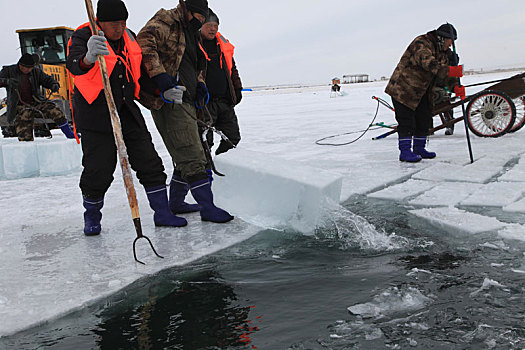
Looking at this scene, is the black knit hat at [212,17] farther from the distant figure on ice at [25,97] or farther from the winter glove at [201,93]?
the distant figure on ice at [25,97]

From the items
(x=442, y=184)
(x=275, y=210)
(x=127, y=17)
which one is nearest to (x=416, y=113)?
(x=442, y=184)

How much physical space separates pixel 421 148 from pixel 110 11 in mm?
4644

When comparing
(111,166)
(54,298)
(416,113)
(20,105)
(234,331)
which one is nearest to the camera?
(234,331)

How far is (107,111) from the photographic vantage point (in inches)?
128

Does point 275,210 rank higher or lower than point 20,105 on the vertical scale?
lower

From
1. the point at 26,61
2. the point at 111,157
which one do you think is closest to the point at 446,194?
the point at 111,157

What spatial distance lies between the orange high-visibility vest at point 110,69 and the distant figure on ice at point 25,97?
5.62m

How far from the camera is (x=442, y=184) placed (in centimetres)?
447

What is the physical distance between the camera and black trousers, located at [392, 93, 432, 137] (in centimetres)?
617

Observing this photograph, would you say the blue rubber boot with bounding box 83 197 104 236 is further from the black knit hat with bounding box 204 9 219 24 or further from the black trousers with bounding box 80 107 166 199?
the black knit hat with bounding box 204 9 219 24

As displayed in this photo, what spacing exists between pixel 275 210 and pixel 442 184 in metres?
2.11

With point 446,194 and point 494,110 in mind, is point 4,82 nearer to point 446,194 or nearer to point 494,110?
point 446,194

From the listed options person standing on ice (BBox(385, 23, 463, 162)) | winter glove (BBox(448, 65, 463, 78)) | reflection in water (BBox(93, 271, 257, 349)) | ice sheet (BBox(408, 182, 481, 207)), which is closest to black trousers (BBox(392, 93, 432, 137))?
person standing on ice (BBox(385, 23, 463, 162))

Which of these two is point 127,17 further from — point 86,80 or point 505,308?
point 505,308
